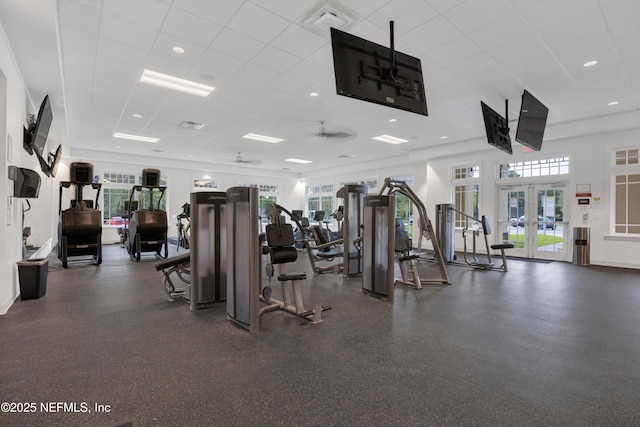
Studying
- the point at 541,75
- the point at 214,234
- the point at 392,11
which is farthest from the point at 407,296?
the point at 541,75

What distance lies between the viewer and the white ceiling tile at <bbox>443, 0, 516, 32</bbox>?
3.41 m

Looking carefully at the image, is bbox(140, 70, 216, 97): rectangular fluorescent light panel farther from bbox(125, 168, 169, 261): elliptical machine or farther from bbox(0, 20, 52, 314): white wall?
bbox(125, 168, 169, 261): elliptical machine

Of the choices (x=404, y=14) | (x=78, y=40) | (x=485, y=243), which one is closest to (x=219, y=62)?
(x=78, y=40)

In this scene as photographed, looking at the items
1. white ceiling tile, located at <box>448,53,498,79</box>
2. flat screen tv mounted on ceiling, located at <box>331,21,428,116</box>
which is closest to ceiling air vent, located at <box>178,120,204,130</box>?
flat screen tv mounted on ceiling, located at <box>331,21,428,116</box>

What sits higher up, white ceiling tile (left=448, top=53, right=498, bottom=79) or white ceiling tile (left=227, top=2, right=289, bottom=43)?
white ceiling tile (left=448, top=53, right=498, bottom=79)

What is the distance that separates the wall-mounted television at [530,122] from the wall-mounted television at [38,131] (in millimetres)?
6929

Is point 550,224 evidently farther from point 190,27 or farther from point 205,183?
point 205,183

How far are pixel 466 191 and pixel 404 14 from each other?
780 cm

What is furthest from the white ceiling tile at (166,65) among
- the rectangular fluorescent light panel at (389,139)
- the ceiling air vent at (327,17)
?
the rectangular fluorescent light panel at (389,139)

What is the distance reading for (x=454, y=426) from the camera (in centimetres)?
181

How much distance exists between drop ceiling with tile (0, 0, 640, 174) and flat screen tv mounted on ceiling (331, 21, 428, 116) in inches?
17.6

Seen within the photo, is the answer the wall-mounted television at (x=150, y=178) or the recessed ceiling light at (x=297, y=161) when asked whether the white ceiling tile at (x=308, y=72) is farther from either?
the recessed ceiling light at (x=297, y=161)

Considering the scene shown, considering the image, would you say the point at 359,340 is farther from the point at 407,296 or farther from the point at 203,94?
the point at 203,94

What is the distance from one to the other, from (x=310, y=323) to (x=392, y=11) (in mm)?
3473
